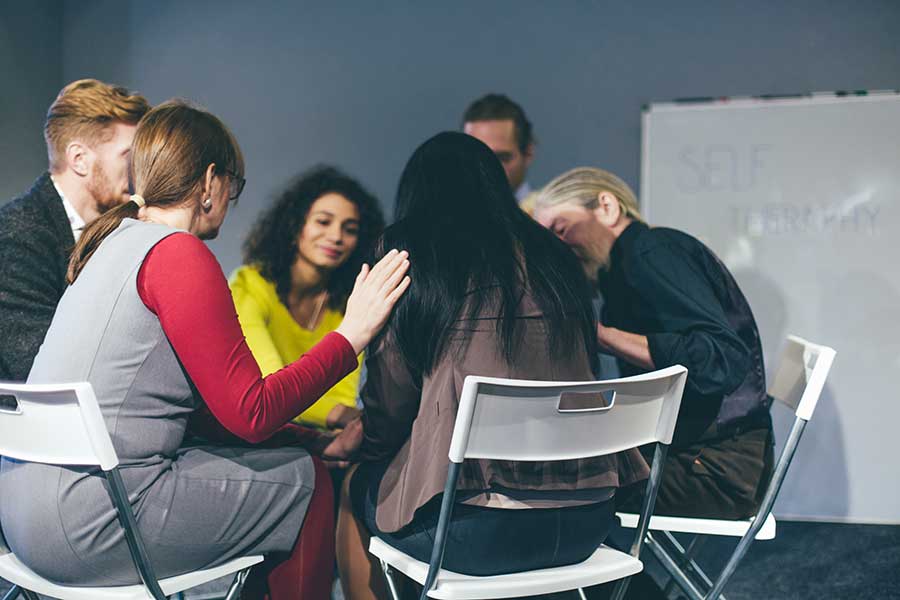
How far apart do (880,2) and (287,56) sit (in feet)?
8.43

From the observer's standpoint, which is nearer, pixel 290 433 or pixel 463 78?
pixel 290 433

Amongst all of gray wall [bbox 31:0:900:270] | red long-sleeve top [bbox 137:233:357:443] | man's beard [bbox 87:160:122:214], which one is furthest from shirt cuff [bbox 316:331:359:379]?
gray wall [bbox 31:0:900:270]

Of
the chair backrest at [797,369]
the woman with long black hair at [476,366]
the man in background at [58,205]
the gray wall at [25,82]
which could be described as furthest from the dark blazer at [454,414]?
the gray wall at [25,82]

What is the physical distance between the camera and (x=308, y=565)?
1.56 meters

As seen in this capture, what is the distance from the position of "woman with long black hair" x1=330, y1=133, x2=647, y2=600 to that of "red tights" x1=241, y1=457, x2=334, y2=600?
0.09m

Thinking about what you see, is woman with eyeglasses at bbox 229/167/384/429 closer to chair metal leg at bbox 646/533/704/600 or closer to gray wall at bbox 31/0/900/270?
chair metal leg at bbox 646/533/704/600

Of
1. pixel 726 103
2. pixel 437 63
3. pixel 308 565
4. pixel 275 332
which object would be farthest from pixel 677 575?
pixel 437 63

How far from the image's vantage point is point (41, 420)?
1.31 meters

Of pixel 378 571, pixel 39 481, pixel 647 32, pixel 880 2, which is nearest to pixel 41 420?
pixel 39 481

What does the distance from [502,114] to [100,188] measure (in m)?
1.60

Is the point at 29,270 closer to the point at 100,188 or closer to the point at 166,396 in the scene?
the point at 100,188

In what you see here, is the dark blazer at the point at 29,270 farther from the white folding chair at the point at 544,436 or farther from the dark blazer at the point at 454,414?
the white folding chair at the point at 544,436

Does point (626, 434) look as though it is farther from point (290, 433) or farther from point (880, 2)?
point (880, 2)

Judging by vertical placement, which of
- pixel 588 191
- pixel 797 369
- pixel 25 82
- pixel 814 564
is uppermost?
pixel 25 82
